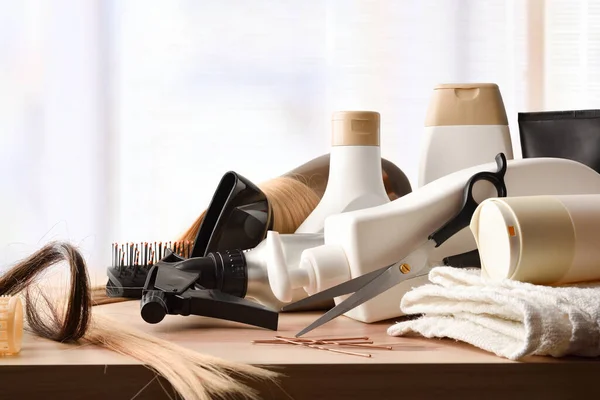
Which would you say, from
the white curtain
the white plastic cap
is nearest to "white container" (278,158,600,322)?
the white plastic cap

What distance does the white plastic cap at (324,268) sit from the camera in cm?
48

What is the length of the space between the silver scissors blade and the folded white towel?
24mm

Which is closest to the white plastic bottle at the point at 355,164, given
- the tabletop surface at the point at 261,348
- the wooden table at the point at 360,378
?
the tabletop surface at the point at 261,348

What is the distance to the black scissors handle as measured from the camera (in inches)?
19.3

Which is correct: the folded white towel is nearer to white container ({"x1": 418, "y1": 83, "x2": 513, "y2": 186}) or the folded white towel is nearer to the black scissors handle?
the black scissors handle

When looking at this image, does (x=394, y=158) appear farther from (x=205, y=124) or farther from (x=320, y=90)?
(x=205, y=124)

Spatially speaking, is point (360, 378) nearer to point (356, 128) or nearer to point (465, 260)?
point (465, 260)

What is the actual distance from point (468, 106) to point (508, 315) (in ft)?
0.91

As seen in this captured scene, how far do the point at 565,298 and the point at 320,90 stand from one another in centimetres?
102

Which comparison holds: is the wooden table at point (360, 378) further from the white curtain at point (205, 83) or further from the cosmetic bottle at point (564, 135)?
the white curtain at point (205, 83)

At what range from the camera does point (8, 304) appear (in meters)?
0.40

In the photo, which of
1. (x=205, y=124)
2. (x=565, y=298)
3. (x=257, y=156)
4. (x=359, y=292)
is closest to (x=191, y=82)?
(x=205, y=124)

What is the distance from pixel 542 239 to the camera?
0.42 m

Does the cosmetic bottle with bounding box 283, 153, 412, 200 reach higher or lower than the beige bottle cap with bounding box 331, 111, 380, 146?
lower
